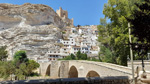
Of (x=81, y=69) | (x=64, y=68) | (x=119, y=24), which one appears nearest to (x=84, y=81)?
(x=81, y=69)

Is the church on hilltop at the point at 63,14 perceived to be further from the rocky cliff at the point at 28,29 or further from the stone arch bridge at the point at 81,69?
the stone arch bridge at the point at 81,69

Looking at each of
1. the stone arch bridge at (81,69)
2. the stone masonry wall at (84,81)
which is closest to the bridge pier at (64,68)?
the stone arch bridge at (81,69)

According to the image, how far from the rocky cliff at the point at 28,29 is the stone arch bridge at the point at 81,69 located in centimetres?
1711

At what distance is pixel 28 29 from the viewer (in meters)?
54.5

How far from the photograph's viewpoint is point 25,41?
172 feet

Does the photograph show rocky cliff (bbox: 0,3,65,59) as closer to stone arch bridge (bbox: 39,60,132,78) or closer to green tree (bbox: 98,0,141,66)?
stone arch bridge (bbox: 39,60,132,78)

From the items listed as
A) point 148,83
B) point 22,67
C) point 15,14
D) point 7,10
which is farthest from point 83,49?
point 148,83

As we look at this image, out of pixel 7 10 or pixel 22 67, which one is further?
pixel 7 10

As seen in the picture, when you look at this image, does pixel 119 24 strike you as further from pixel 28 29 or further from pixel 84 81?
pixel 28 29

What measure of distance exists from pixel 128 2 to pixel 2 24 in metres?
55.9

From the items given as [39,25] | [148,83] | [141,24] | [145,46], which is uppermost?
[39,25]

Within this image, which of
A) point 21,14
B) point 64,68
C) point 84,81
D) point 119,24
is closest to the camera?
point 84,81

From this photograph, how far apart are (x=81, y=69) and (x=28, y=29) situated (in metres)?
44.1

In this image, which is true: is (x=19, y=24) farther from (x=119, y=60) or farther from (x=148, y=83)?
(x=148, y=83)
